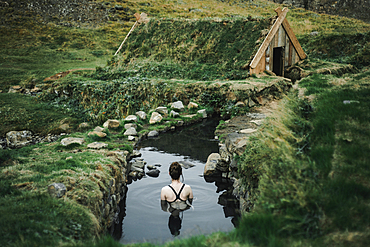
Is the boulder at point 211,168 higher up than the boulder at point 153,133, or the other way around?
the boulder at point 153,133

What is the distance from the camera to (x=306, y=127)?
167 inches

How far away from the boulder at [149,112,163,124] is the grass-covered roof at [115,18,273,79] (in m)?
4.19

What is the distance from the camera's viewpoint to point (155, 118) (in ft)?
35.8

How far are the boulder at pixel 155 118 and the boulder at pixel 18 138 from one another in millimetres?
4876

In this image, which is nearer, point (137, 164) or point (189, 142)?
point (137, 164)

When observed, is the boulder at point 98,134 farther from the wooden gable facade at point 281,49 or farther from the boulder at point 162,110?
the wooden gable facade at point 281,49

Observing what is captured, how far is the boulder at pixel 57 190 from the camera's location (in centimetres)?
399

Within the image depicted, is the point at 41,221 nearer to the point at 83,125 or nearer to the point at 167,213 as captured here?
the point at 167,213

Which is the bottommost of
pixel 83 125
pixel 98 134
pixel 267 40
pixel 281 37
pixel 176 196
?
pixel 176 196

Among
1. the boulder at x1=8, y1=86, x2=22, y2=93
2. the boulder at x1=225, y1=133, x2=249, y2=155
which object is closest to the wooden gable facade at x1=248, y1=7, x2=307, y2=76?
the boulder at x1=225, y1=133, x2=249, y2=155

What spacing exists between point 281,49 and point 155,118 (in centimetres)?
750

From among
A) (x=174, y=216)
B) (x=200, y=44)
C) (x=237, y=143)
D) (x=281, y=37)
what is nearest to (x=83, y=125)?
(x=237, y=143)

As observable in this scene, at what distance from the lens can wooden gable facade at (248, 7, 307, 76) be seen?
12961 mm

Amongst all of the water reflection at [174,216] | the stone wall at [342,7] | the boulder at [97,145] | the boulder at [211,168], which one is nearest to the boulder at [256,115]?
the boulder at [211,168]
